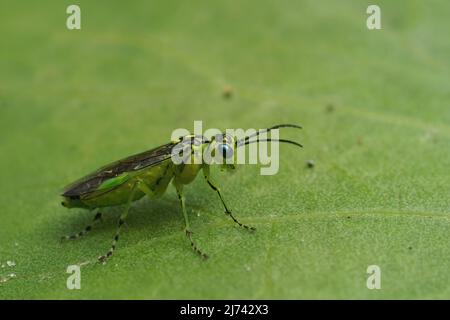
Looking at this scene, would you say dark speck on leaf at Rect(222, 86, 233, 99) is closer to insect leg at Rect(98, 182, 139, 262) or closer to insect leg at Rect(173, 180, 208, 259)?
insect leg at Rect(173, 180, 208, 259)

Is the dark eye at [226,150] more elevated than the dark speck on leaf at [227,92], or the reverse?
the dark speck on leaf at [227,92]

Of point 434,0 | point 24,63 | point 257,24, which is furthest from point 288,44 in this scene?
point 24,63

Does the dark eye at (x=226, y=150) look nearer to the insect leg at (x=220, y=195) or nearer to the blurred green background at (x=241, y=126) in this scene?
the insect leg at (x=220, y=195)

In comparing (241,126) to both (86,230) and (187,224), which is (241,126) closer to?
(187,224)

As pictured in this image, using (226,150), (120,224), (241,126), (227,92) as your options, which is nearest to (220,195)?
(226,150)

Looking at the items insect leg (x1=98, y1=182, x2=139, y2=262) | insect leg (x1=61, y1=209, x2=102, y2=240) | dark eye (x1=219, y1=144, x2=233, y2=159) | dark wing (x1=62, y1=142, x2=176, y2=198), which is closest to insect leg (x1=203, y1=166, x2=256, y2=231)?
dark eye (x1=219, y1=144, x2=233, y2=159)

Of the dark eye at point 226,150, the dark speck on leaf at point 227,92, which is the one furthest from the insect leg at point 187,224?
the dark speck on leaf at point 227,92
